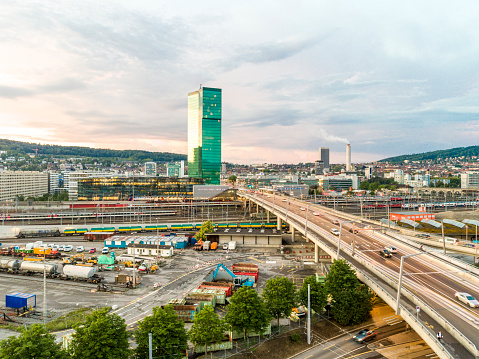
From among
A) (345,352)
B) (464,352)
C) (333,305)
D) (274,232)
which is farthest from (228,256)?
(464,352)

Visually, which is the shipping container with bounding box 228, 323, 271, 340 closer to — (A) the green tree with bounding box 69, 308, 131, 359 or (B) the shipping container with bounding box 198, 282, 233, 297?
(B) the shipping container with bounding box 198, 282, 233, 297

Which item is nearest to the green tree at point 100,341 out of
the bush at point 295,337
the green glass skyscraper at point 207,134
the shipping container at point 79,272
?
the bush at point 295,337

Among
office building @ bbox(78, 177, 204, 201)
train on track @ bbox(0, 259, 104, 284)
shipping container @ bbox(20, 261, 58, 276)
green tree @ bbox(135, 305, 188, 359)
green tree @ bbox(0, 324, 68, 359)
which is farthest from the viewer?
office building @ bbox(78, 177, 204, 201)

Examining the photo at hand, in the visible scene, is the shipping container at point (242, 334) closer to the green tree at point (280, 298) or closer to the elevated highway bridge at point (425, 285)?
the green tree at point (280, 298)

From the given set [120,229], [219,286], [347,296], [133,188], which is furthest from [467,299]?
[133,188]

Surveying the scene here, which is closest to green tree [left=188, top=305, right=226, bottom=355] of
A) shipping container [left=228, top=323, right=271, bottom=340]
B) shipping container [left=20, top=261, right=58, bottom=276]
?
shipping container [left=228, top=323, right=271, bottom=340]

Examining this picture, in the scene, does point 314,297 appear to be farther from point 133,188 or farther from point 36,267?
point 133,188
